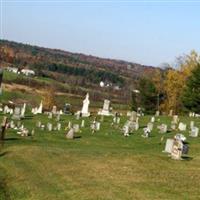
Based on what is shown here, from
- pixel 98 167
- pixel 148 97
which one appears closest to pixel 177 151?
pixel 98 167

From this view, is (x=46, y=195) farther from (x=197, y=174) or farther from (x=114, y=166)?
(x=197, y=174)

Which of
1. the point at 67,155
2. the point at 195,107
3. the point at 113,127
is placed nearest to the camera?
the point at 67,155

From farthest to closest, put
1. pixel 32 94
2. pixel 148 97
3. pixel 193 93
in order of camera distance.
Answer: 1. pixel 32 94
2. pixel 148 97
3. pixel 193 93

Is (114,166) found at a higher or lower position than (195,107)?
lower

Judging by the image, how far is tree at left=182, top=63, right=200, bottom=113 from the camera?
6644 centimetres

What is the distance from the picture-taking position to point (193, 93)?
67062mm

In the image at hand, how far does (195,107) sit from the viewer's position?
66875 mm

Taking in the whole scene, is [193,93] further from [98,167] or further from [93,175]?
[93,175]

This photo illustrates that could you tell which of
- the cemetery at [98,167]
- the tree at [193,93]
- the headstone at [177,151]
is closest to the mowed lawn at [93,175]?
the cemetery at [98,167]

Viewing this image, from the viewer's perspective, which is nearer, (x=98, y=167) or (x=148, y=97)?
(x=98, y=167)

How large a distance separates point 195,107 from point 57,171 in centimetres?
4585

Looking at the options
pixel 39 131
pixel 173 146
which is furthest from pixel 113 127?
pixel 173 146

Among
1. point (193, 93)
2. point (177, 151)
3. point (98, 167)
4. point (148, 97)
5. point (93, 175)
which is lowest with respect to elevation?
point (93, 175)

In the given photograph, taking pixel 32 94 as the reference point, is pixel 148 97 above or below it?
below
